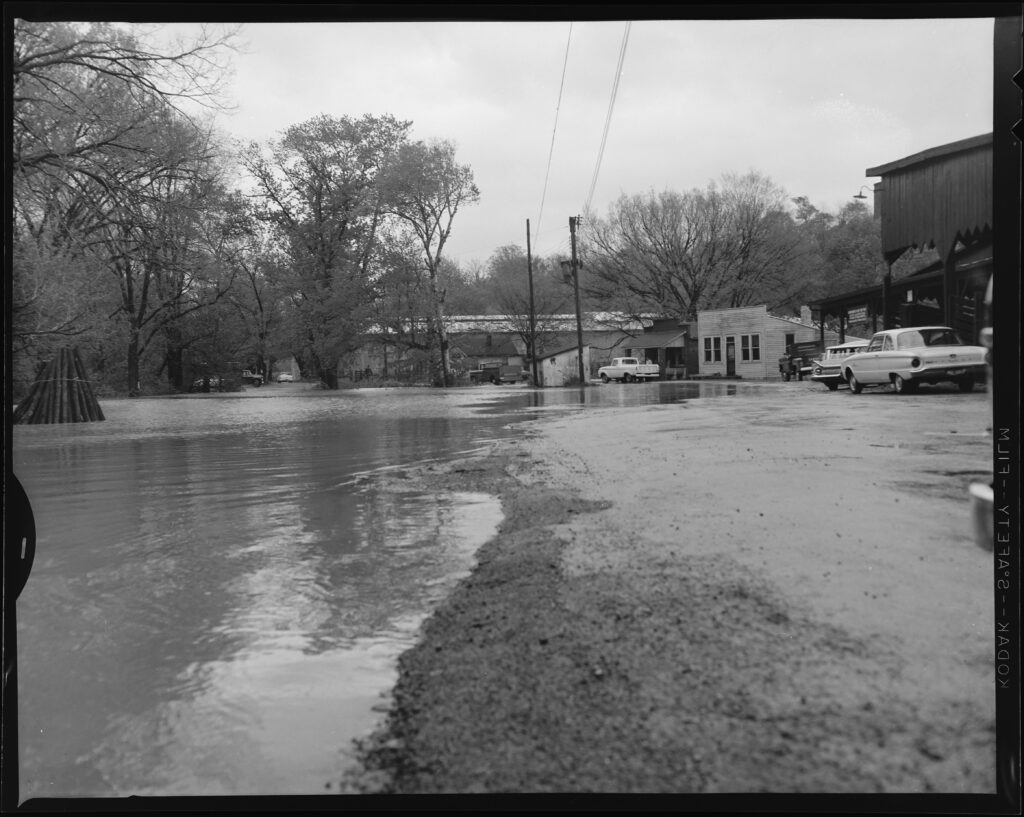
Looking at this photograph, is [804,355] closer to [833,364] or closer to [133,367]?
[833,364]

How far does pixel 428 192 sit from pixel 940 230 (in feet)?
7.98

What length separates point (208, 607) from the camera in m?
2.93

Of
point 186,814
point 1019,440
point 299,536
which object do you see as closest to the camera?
point 186,814

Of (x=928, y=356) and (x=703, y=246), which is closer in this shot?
(x=928, y=356)

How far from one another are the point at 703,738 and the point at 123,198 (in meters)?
4.02

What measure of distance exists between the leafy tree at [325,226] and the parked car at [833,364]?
2.87m

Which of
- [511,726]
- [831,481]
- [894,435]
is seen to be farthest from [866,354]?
[511,726]

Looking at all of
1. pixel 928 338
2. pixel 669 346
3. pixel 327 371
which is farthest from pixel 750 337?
pixel 928 338

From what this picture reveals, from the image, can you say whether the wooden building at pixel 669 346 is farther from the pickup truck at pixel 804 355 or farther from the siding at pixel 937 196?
the siding at pixel 937 196

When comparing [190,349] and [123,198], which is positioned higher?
[123,198]

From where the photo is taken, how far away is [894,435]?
3.98m

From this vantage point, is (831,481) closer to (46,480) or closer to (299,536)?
(299,536)

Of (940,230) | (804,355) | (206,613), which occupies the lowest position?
(206,613)

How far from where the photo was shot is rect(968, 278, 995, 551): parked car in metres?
2.01
